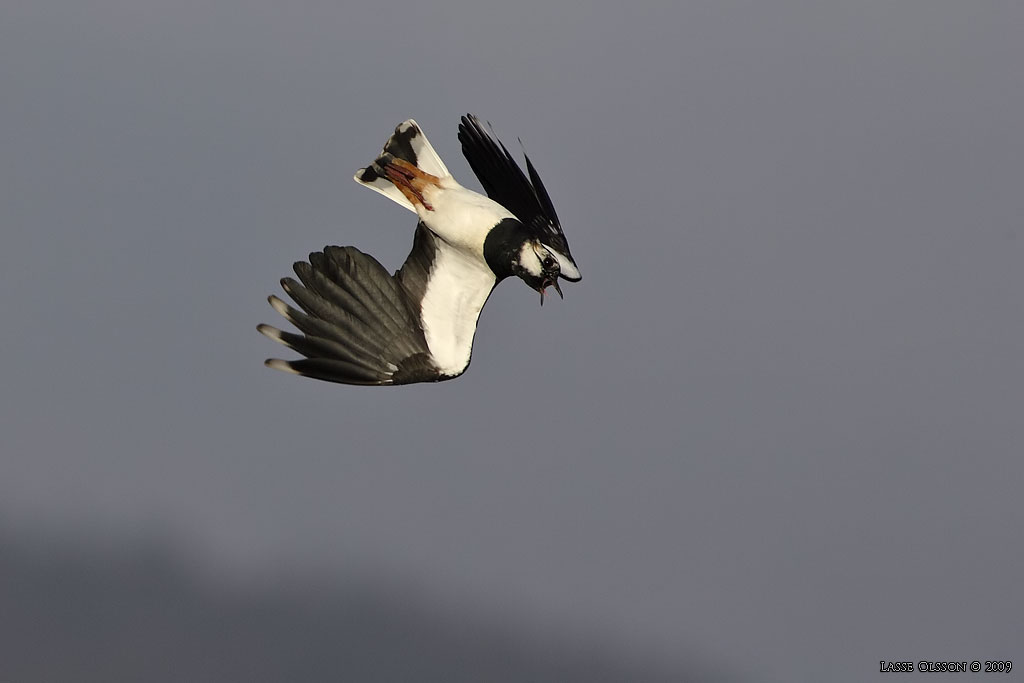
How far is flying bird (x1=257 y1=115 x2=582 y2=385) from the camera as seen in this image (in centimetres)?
2064

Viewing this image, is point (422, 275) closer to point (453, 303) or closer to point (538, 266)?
point (453, 303)

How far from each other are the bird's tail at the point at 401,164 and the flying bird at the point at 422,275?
0.01 meters

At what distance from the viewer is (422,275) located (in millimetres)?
22141

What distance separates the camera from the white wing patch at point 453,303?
2134 cm

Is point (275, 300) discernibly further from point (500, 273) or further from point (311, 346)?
point (500, 273)

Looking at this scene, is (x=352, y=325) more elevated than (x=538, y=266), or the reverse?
(x=538, y=266)

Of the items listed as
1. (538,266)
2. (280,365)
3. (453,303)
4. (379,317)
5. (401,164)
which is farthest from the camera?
(401,164)

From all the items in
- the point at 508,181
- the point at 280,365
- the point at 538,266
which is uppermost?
the point at 508,181

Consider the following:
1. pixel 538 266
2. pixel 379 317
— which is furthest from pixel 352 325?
pixel 538 266

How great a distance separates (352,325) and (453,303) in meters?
1.69

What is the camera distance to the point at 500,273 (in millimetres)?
21656

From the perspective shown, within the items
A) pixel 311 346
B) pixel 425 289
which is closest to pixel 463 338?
pixel 425 289

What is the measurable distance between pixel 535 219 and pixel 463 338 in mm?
2221

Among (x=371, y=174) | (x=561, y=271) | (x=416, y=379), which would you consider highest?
(x=371, y=174)
